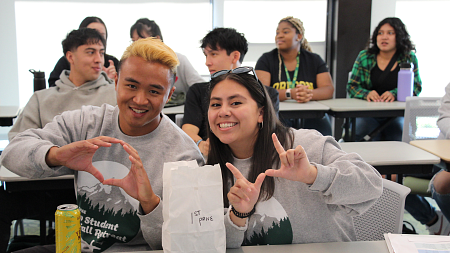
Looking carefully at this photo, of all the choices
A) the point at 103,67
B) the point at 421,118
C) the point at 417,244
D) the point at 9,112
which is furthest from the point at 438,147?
the point at 9,112

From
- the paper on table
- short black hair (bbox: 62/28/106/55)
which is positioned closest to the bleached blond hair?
the paper on table

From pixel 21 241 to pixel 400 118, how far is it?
3.13 meters

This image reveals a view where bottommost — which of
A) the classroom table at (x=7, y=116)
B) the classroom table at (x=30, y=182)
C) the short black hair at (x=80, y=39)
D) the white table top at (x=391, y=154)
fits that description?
the classroom table at (x=30, y=182)

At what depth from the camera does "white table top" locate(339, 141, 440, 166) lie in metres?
2.03

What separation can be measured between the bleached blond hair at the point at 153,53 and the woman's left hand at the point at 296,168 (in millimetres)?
581

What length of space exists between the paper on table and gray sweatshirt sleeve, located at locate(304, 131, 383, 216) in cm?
13

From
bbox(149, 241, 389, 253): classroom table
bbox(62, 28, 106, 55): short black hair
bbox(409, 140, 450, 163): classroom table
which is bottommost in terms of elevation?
bbox(149, 241, 389, 253): classroom table

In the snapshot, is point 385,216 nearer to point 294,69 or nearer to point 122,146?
point 122,146

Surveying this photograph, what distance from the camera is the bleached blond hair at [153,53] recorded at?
4.58ft

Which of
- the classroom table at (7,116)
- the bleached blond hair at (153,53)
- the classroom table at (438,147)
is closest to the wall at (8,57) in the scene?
the classroom table at (7,116)

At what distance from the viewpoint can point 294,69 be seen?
11.7 ft

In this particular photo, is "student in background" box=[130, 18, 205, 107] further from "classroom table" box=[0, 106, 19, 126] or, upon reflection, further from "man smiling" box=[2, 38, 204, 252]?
"man smiling" box=[2, 38, 204, 252]

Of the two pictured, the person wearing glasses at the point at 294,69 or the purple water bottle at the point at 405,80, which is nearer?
the purple water bottle at the point at 405,80

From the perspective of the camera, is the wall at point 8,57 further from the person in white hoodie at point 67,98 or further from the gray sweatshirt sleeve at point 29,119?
the gray sweatshirt sleeve at point 29,119
